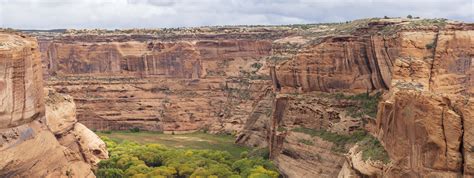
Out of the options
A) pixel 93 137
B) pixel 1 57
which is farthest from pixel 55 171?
pixel 93 137

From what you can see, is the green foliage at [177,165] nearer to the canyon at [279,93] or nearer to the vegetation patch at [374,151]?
the canyon at [279,93]

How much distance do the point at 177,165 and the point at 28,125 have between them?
1840 centimetres

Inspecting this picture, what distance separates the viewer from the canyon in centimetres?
3162

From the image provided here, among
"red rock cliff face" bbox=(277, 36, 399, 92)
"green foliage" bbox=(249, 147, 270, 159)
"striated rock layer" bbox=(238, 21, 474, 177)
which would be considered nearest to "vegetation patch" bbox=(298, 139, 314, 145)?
"striated rock layer" bbox=(238, 21, 474, 177)

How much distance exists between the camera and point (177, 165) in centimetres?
5578

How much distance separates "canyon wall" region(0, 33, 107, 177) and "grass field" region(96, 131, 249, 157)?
2833 centimetres

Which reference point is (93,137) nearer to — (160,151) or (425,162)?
(160,151)

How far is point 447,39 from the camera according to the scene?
138 ft

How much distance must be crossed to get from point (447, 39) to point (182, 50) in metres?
58.9

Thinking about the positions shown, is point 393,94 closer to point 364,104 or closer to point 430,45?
point 430,45

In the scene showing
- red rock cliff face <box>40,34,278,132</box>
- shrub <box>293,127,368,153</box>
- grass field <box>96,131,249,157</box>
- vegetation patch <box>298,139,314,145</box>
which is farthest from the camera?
red rock cliff face <box>40,34,278,132</box>

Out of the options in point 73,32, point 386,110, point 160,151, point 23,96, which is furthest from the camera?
point 73,32

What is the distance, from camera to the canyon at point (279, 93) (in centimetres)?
3162

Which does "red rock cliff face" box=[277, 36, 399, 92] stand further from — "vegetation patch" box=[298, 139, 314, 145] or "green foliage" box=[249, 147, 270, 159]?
"green foliage" box=[249, 147, 270, 159]
